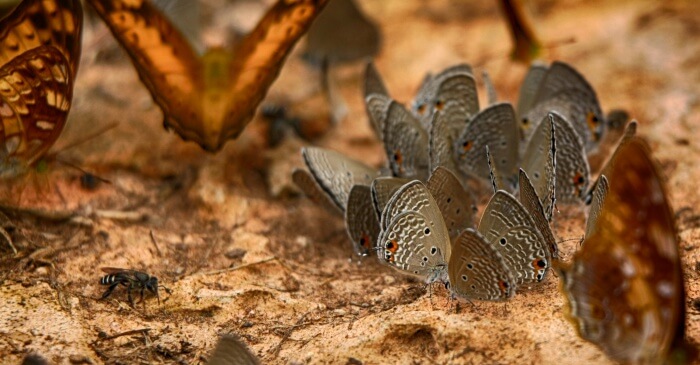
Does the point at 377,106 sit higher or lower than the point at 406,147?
higher

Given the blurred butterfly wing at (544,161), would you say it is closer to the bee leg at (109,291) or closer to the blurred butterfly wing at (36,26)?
the bee leg at (109,291)

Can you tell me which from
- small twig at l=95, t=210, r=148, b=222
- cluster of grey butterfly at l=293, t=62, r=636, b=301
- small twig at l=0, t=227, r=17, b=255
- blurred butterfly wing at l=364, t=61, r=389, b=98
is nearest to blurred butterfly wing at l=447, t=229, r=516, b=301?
cluster of grey butterfly at l=293, t=62, r=636, b=301

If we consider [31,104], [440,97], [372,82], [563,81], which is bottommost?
[563,81]

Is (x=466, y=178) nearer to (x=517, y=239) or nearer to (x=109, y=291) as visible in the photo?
(x=517, y=239)

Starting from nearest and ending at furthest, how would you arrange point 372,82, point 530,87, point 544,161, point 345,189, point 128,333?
point 128,333 < point 544,161 < point 345,189 < point 530,87 < point 372,82

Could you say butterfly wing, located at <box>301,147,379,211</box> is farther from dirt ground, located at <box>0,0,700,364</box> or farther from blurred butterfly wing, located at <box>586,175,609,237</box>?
blurred butterfly wing, located at <box>586,175,609,237</box>

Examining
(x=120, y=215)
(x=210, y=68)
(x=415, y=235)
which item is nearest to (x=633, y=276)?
(x=415, y=235)

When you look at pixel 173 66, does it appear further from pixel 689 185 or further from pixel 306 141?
pixel 689 185
